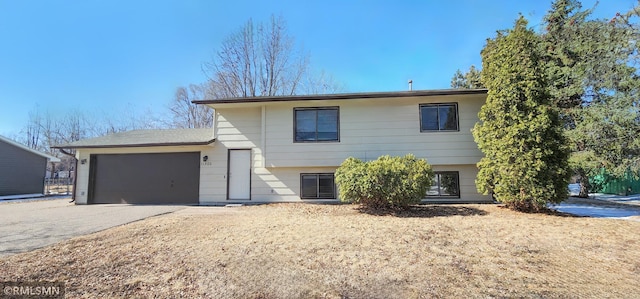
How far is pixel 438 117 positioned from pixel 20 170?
23.8 metres

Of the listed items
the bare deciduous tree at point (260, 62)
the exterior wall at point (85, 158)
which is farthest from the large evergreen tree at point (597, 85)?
the bare deciduous tree at point (260, 62)

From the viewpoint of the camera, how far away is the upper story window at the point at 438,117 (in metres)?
9.94

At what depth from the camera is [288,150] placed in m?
10.1

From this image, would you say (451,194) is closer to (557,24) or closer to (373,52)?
(373,52)

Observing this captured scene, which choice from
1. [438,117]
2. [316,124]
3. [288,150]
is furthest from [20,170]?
[438,117]

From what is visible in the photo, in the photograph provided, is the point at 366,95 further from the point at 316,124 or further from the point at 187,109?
the point at 187,109

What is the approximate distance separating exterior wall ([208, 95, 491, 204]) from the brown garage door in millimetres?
682

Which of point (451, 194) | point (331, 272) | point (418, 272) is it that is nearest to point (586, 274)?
point (418, 272)

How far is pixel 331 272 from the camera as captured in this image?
3.78 m

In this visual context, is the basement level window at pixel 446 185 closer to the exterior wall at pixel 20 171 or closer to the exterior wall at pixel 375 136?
the exterior wall at pixel 375 136

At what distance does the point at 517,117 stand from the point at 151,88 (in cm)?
2044

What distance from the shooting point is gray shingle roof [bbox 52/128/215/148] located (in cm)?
1070

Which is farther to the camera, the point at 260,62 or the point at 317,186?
the point at 260,62

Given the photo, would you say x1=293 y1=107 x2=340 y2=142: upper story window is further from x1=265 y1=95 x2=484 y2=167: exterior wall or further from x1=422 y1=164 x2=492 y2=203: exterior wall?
x1=422 y1=164 x2=492 y2=203: exterior wall
